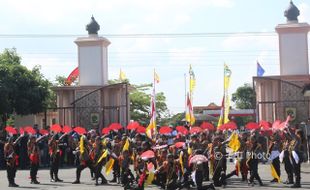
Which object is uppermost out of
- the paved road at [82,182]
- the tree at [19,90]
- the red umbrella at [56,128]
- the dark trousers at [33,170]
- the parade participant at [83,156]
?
the tree at [19,90]

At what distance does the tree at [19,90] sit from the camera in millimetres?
34606

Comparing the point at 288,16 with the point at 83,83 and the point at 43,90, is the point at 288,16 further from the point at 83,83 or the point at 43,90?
the point at 43,90

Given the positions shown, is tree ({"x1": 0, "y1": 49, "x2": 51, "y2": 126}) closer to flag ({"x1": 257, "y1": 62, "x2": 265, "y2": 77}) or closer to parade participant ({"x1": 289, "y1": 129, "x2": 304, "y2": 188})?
flag ({"x1": 257, "y1": 62, "x2": 265, "y2": 77})

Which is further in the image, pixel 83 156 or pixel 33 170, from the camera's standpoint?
pixel 33 170

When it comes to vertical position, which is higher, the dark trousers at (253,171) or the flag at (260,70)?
the flag at (260,70)

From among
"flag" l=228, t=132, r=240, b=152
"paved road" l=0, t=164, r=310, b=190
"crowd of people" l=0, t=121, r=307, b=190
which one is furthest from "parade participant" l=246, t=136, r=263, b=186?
"flag" l=228, t=132, r=240, b=152

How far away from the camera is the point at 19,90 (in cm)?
3606

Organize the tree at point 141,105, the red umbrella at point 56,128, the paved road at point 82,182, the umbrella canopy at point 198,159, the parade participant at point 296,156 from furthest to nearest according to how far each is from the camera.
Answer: the tree at point 141,105 < the red umbrella at point 56,128 < the paved road at point 82,182 < the parade participant at point 296,156 < the umbrella canopy at point 198,159

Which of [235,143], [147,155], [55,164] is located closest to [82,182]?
[55,164]

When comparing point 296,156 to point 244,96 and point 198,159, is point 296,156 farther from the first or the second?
point 244,96

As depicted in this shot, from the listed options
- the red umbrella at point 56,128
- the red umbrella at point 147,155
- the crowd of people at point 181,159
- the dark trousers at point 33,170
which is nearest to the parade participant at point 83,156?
the crowd of people at point 181,159

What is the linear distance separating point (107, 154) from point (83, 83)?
42.9 feet

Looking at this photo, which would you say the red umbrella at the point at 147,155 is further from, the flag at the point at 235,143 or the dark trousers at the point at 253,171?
the dark trousers at the point at 253,171

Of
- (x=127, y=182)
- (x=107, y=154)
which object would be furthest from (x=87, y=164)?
(x=127, y=182)
